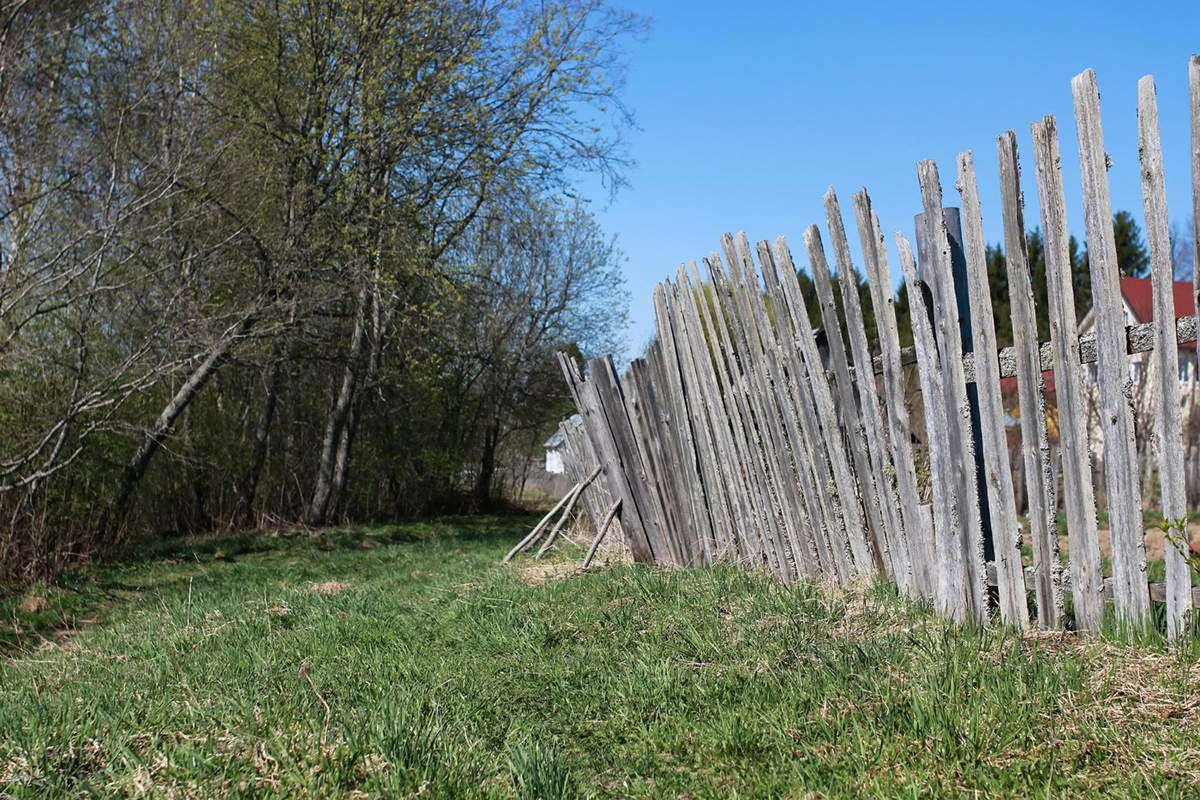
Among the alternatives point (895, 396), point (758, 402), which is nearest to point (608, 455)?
point (758, 402)

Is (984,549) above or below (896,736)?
above

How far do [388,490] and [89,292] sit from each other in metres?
10.6

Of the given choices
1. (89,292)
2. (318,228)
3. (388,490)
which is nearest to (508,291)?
(388,490)

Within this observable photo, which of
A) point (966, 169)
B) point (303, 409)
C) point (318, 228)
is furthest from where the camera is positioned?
point (303, 409)

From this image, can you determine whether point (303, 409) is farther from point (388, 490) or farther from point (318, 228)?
point (318, 228)

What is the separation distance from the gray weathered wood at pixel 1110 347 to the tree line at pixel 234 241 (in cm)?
811

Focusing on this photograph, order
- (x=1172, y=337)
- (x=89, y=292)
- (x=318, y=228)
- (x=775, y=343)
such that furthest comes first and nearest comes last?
(x=318, y=228) → (x=89, y=292) → (x=775, y=343) → (x=1172, y=337)

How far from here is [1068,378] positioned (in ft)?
10.6

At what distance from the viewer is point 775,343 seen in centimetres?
484

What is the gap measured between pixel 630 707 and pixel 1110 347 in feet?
6.04

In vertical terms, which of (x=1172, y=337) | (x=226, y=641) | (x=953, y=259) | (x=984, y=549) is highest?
(x=953, y=259)

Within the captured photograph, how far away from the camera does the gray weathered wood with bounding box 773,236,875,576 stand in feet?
14.7

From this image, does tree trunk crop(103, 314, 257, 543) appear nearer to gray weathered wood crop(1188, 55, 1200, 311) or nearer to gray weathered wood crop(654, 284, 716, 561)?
gray weathered wood crop(654, 284, 716, 561)

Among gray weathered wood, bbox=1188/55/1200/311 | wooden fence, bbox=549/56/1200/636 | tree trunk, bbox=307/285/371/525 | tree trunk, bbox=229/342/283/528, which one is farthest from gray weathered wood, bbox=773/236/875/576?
tree trunk, bbox=307/285/371/525
